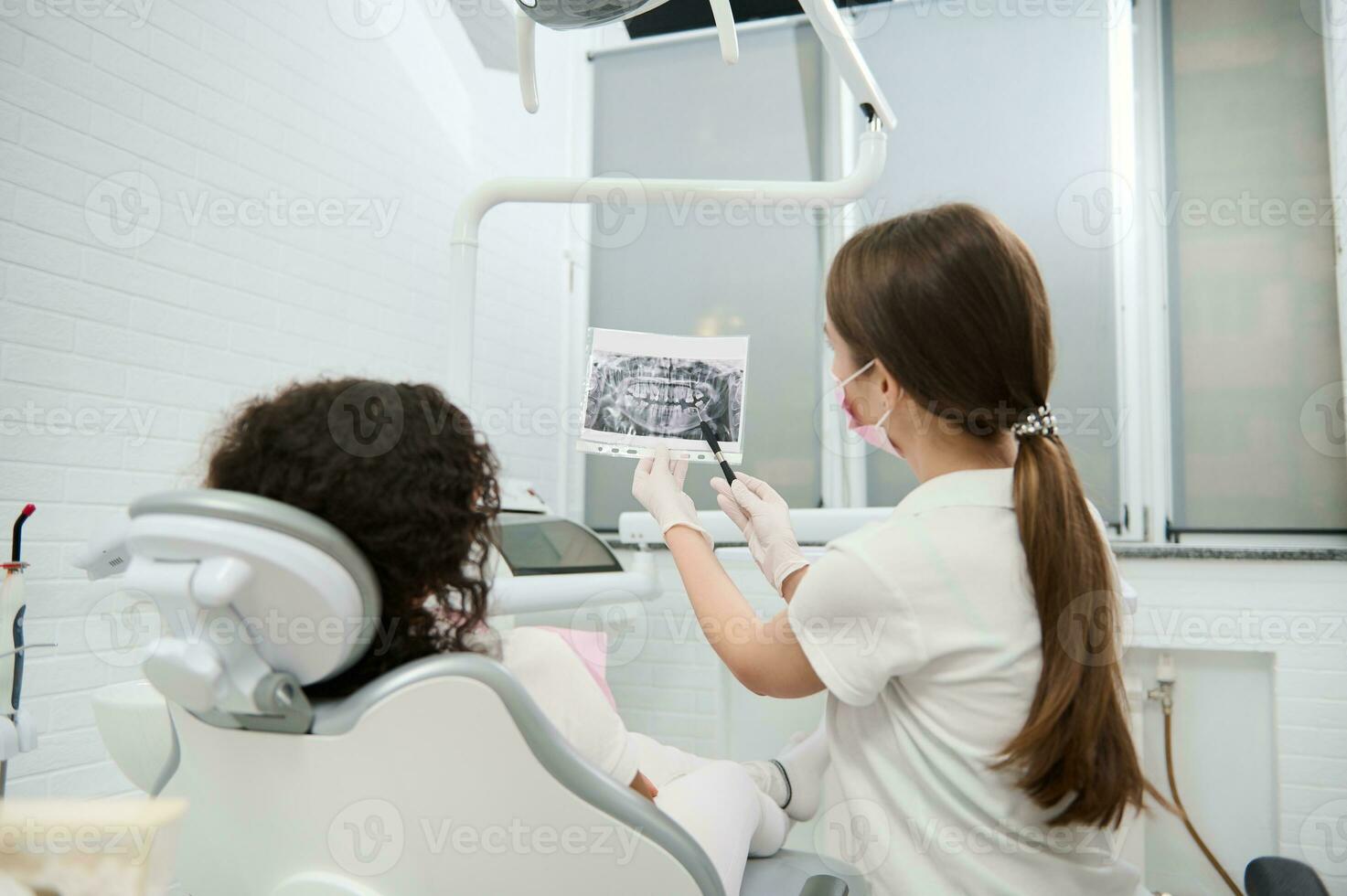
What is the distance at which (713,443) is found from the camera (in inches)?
56.6

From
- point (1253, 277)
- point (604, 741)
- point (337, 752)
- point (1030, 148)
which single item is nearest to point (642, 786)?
point (604, 741)

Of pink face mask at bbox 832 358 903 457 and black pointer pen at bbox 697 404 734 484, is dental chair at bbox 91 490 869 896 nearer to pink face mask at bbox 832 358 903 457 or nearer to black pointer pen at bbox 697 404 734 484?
pink face mask at bbox 832 358 903 457

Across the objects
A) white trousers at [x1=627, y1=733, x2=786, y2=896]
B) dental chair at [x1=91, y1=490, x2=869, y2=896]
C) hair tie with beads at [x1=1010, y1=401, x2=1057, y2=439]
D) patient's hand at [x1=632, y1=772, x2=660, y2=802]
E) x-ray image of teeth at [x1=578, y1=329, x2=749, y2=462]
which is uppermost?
x-ray image of teeth at [x1=578, y1=329, x2=749, y2=462]

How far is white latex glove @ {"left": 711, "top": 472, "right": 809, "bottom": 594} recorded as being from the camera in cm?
129

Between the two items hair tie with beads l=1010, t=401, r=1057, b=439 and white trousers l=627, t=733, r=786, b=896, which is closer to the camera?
white trousers l=627, t=733, r=786, b=896

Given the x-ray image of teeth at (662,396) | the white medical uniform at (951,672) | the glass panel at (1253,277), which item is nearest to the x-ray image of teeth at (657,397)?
the x-ray image of teeth at (662,396)

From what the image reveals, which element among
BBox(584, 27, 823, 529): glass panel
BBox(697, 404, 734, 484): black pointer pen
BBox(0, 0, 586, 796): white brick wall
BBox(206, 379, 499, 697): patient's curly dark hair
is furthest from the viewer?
BBox(584, 27, 823, 529): glass panel

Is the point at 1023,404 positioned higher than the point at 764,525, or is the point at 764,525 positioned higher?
the point at 1023,404

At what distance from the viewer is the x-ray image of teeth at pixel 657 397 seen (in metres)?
1.46

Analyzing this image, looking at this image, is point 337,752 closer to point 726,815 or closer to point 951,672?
point 726,815

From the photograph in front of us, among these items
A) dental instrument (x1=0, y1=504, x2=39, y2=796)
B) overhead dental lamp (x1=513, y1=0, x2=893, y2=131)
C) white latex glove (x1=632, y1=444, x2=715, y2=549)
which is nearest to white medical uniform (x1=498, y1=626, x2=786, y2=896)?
white latex glove (x1=632, y1=444, x2=715, y2=549)

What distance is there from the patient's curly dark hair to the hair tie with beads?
0.60 metres

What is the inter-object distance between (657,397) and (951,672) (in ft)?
2.24

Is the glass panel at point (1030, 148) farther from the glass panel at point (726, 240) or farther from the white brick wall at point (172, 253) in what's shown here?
the white brick wall at point (172, 253)
